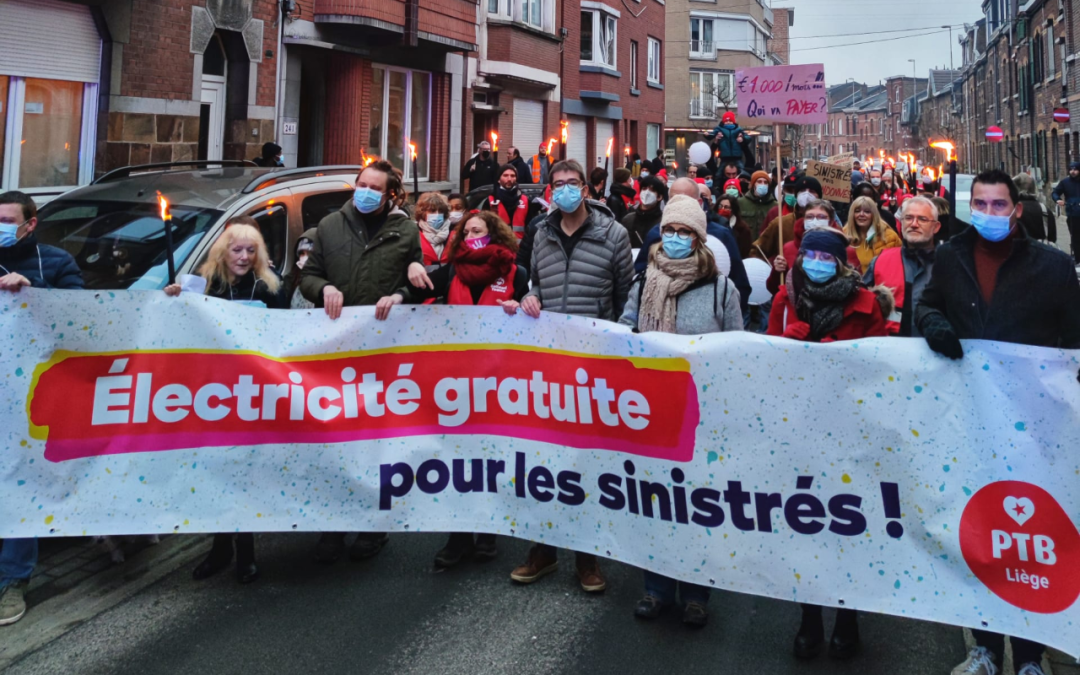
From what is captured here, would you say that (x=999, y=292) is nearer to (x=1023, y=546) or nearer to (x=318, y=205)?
(x=1023, y=546)

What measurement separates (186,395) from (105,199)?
2739mm

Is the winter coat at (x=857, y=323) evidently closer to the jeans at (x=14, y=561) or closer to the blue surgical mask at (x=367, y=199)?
the blue surgical mask at (x=367, y=199)

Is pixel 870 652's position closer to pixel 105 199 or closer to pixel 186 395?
pixel 186 395

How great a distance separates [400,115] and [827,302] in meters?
17.9

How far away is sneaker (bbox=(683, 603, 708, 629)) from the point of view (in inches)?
184

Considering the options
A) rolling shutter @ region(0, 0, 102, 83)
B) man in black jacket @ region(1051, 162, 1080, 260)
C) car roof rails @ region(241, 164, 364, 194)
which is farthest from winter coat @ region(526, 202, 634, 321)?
man in black jacket @ region(1051, 162, 1080, 260)

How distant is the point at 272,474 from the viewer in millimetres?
4887

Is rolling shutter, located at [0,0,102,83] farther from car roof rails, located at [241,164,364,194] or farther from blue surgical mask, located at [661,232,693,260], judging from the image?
blue surgical mask, located at [661,232,693,260]

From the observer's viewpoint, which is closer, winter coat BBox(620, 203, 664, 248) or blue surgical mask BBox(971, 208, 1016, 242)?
blue surgical mask BBox(971, 208, 1016, 242)

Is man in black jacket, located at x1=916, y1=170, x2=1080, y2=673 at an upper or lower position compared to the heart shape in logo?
upper

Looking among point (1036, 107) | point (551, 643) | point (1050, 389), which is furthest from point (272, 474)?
point (1036, 107)

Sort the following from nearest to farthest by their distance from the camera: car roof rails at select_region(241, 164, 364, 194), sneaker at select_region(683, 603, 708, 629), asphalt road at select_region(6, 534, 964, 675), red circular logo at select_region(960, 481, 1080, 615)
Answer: red circular logo at select_region(960, 481, 1080, 615)
asphalt road at select_region(6, 534, 964, 675)
sneaker at select_region(683, 603, 708, 629)
car roof rails at select_region(241, 164, 364, 194)

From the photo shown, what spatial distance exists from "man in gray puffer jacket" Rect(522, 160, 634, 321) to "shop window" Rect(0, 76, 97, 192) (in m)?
9.98

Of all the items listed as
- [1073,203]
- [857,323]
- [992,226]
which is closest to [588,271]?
[857,323]
